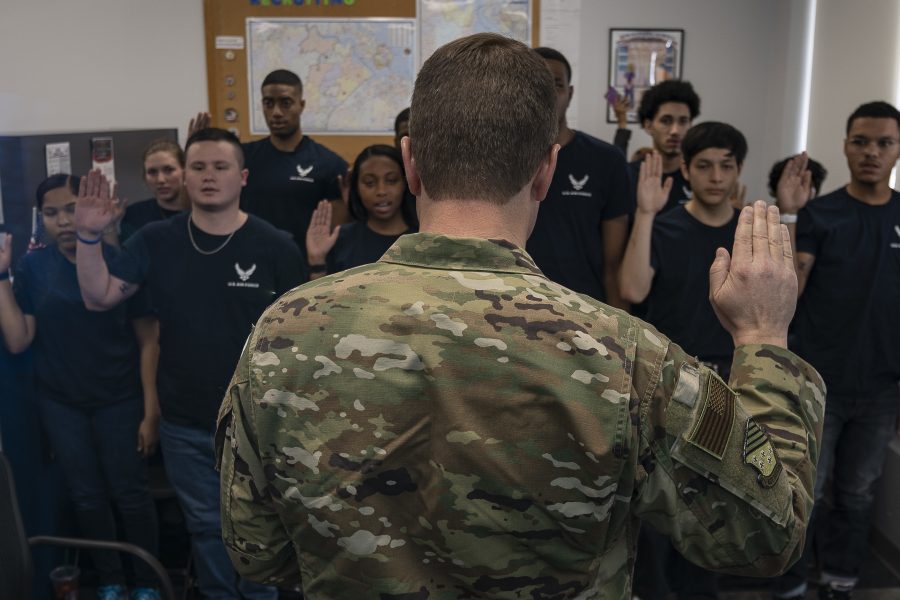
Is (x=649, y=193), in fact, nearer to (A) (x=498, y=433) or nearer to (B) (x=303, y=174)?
(B) (x=303, y=174)

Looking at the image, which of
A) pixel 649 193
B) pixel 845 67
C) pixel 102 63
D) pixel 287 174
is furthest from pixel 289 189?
pixel 845 67

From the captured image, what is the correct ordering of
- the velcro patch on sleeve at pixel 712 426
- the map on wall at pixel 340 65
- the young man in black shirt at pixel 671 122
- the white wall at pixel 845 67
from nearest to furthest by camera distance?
the velcro patch on sleeve at pixel 712 426
the young man in black shirt at pixel 671 122
the white wall at pixel 845 67
the map on wall at pixel 340 65

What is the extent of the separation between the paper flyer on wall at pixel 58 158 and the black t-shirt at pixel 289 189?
2.13 feet

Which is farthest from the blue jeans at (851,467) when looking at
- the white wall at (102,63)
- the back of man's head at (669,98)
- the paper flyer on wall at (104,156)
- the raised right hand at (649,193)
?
the white wall at (102,63)

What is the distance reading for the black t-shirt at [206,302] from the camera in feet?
8.00

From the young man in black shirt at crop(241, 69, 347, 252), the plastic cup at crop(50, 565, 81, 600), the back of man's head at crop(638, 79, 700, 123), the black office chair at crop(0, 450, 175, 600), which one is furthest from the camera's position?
the back of man's head at crop(638, 79, 700, 123)

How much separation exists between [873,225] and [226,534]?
2253 mm

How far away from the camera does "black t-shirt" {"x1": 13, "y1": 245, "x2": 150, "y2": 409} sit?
259 centimetres

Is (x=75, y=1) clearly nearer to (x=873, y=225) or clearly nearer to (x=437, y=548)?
(x=873, y=225)

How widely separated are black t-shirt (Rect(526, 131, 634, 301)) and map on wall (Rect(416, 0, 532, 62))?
233 cm

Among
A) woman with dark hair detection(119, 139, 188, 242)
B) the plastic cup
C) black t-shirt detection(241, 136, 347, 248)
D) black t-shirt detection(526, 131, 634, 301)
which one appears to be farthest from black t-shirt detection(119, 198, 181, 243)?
black t-shirt detection(526, 131, 634, 301)

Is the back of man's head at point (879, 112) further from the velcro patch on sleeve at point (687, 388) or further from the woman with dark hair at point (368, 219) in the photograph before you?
the velcro patch on sleeve at point (687, 388)

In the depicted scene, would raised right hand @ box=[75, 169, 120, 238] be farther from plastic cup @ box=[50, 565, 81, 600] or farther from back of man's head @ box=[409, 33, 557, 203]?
back of man's head @ box=[409, 33, 557, 203]

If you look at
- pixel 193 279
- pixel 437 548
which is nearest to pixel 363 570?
pixel 437 548
